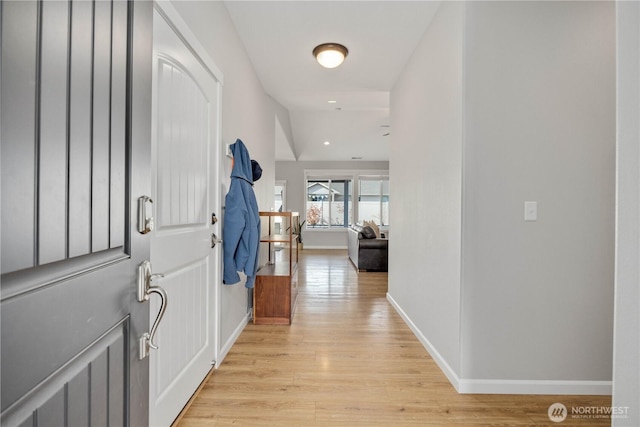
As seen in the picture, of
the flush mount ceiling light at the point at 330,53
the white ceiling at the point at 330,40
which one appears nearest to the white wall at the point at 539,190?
the white ceiling at the point at 330,40

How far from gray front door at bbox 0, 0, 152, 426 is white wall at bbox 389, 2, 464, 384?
69.5 inches

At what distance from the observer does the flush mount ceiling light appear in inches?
111

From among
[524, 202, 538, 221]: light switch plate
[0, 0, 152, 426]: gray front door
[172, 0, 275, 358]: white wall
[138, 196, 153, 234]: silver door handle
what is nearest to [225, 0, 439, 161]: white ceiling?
[172, 0, 275, 358]: white wall

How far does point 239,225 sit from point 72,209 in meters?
1.70

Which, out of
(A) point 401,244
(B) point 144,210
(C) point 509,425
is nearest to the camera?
(B) point 144,210

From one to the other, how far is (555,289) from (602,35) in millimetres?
1566

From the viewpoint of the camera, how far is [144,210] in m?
0.79

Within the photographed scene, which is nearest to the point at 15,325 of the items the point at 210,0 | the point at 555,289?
the point at 210,0

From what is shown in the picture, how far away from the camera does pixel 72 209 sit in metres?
0.57

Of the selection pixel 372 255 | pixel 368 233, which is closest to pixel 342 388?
pixel 372 255

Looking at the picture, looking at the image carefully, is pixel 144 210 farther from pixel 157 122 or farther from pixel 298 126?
pixel 298 126

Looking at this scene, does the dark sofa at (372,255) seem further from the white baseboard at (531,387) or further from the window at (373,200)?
the white baseboard at (531,387)

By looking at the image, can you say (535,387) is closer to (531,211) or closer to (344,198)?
(531,211)

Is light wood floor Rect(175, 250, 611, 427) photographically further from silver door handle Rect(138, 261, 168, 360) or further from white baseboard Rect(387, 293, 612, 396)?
silver door handle Rect(138, 261, 168, 360)
